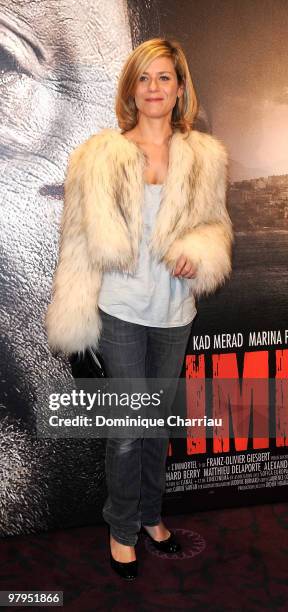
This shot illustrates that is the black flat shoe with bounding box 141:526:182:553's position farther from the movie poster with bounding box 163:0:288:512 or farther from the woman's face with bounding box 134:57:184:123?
the woman's face with bounding box 134:57:184:123

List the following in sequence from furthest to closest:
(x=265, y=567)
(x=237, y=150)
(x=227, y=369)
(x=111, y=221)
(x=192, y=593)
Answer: (x=227, y=369)
(x=237, y=150)
(x=265, y=567)
(x=192, y=593)
(x=111, y=221)

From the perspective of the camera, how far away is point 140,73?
1942mm

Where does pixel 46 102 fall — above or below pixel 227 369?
above

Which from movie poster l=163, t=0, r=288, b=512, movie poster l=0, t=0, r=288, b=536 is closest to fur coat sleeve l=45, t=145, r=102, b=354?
movie poster l=0, t=0, r=288, b=536

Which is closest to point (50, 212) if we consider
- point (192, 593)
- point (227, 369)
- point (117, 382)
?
point (117, 382)

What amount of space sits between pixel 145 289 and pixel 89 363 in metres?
0.35

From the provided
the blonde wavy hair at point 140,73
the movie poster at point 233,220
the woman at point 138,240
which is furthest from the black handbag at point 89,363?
the blonde wavy hair at point 140,73

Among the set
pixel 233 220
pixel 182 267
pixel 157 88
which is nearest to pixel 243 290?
pixel 233 220

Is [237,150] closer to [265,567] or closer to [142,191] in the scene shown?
[142,191]

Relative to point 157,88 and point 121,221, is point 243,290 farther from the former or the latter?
point 157,88

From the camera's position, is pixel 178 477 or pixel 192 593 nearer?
pixel 192 593

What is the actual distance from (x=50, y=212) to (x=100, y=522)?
126 centimetres

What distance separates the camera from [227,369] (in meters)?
2.59

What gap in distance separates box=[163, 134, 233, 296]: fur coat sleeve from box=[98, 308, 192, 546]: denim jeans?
0.65ft
